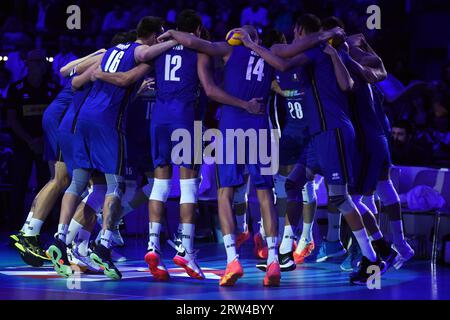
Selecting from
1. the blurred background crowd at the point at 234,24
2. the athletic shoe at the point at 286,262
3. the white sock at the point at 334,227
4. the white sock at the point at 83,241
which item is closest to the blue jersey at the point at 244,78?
the athletic shoe at the point at 286,262

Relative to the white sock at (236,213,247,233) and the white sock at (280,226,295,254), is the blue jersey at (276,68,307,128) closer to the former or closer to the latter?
the white sock at (280,226,295,254)

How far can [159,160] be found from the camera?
9984 mm

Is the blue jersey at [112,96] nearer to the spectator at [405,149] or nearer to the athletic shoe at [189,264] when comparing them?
the athletic shoe at [189,264]

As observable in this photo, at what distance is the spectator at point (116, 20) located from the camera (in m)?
18.5

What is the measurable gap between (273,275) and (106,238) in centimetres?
147

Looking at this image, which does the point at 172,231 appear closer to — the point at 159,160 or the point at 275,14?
the point at 159,160

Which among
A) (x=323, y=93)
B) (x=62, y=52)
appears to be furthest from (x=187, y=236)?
(x=62, y=52)

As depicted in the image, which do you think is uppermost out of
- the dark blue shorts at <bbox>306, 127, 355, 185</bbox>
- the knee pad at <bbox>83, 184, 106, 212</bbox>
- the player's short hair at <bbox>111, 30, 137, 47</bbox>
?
the player's short hair at <bbox>111, 30, 137, 47</bbox>

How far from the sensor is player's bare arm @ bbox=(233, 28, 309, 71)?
9586 millimetres

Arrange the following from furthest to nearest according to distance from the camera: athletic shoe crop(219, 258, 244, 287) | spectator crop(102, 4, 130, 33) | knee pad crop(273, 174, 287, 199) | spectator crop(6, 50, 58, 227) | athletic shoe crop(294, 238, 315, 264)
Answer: spectator crop(102, 4, 130, 33)
spectator crop(6, 50, 58, 227)
athletic shoe crop(294, 238, 315, 264)
knee pad crop(273, 174, 287, 199)
athletic shoe crop(219, 258, 244, 287)

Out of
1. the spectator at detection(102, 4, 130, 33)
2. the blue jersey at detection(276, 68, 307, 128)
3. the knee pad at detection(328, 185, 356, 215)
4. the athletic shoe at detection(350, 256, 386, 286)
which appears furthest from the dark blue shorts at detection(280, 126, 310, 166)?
the spectator at detection(102, 4, 130, 33)

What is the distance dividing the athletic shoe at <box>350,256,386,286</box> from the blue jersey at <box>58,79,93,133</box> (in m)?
2.78

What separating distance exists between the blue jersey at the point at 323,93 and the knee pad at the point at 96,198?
6.44 ft
